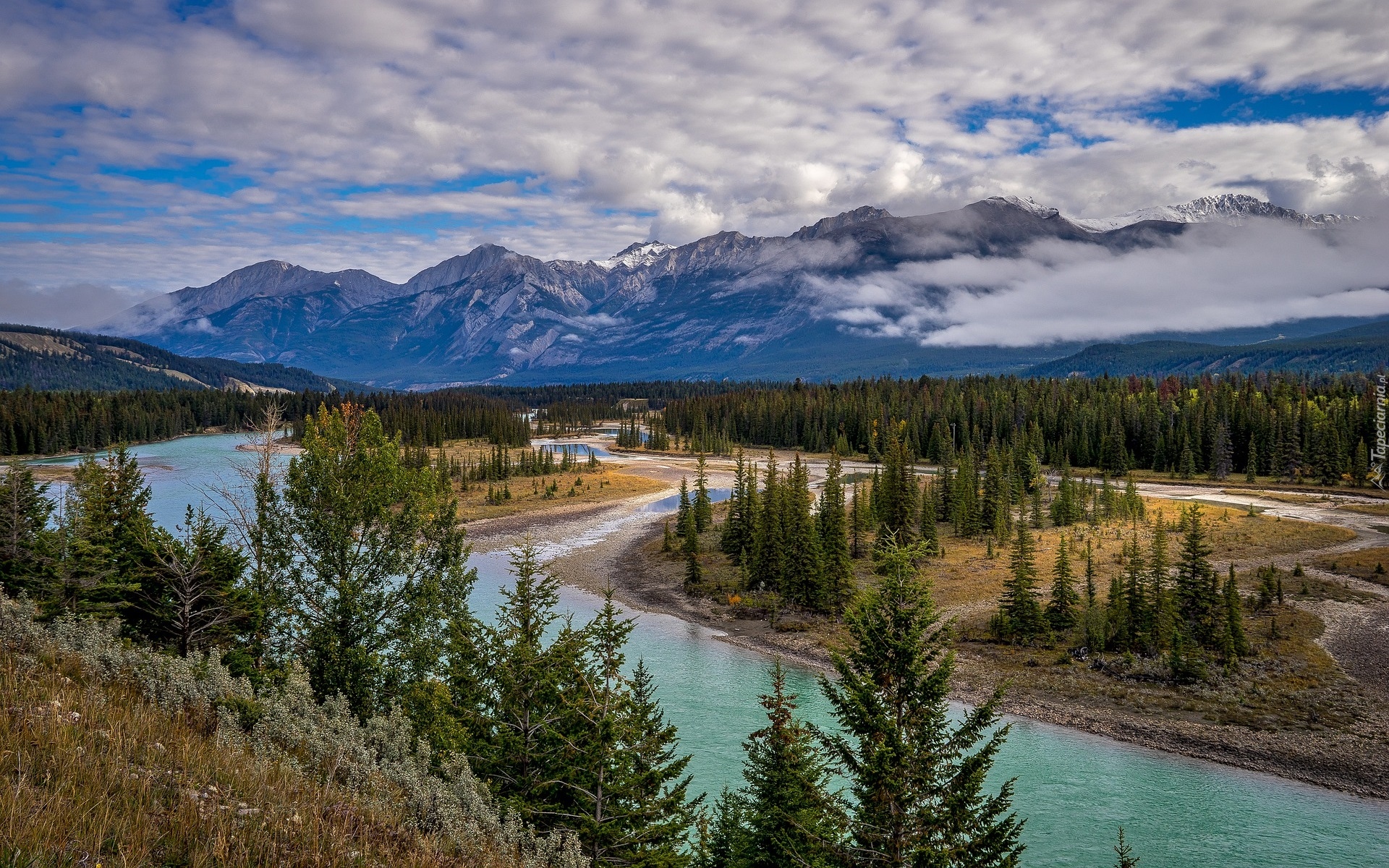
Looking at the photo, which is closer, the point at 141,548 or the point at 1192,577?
the point at 141,548

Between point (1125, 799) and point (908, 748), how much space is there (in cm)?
1979

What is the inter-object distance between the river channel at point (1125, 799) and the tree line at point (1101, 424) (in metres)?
52.5

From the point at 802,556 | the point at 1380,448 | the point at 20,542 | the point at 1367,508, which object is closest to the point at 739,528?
the point at 802,556

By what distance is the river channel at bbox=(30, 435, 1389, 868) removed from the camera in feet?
81.2

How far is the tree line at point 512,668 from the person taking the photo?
14547mm

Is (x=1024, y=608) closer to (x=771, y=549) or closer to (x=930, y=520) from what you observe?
(x=771, y=549)

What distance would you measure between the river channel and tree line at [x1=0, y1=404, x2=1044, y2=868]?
3.29 m

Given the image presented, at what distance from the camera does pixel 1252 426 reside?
117875 mm

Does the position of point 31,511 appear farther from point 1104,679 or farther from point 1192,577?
point 1192,577

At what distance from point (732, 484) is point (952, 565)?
57967 mm

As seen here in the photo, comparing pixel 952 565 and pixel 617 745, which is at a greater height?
pixel 617 745

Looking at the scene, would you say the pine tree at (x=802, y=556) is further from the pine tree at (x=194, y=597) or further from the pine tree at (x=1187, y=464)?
the pine tree at (x=1187, y=464)

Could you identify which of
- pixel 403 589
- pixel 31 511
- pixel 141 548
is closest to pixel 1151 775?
pixel 403 589

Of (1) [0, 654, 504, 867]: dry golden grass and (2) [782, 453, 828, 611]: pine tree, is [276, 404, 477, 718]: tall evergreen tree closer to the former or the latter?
(1) [0, 654, 504, 867]: dry golden grass
